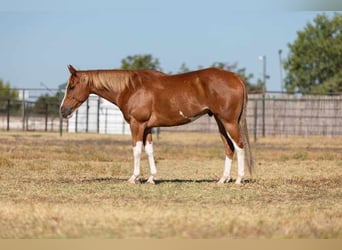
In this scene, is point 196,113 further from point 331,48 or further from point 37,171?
point 331,48

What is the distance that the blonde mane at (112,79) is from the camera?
13.7 meters

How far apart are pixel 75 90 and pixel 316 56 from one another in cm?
5387

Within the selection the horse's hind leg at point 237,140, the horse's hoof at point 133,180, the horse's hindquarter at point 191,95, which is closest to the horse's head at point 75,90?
the horse's hindquarter at point 191,95

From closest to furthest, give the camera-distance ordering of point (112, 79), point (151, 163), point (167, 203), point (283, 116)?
1. point (167, 203)
2. point (151, 163)
3. point (112, 79)
4. point (283, 116)

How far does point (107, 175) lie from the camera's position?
15547mm

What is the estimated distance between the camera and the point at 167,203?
1045 cm

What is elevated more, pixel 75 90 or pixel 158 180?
pixel 75 90

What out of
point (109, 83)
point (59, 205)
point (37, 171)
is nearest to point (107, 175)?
point (37, 171)

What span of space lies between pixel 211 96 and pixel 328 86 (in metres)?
51.0

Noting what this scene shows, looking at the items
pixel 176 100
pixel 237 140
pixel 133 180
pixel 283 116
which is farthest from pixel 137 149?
pixel 283 116

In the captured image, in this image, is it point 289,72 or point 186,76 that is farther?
point 289,72

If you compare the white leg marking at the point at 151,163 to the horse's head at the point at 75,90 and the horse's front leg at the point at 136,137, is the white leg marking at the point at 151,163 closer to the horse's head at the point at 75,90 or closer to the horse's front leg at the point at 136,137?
the horse's front leg at the point at 136,137

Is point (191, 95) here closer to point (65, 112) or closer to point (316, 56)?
point (65, 112)

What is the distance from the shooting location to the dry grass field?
795 cm
